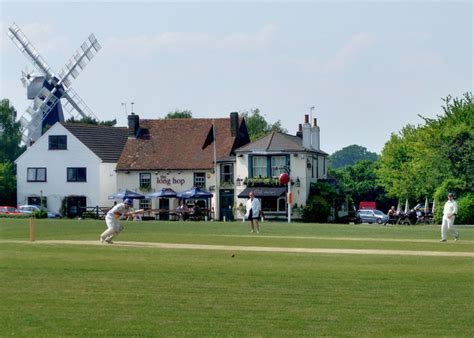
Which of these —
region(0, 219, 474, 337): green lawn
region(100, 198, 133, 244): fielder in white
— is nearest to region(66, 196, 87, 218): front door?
region(100, 198, 133, 244): fielder in white

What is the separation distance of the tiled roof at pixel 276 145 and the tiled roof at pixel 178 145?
3061mm

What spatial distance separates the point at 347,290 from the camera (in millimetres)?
19344

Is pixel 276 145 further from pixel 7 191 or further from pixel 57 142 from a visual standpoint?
pixel 7 191

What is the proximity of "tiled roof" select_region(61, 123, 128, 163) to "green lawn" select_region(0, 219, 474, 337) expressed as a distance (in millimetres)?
57701

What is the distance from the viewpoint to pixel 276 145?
253ft

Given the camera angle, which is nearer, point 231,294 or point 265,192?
point 231,294

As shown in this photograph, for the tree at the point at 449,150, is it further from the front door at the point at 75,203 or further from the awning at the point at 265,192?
the front door at the point at 75,203

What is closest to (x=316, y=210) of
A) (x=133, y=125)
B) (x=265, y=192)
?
(x=265, y=192)

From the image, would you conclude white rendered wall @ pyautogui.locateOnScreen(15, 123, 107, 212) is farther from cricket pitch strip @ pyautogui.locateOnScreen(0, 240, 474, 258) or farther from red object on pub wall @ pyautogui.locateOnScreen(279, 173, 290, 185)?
cricket pitch strip @ pyautogui.locateOnScreen(0, 240, 474, 258)

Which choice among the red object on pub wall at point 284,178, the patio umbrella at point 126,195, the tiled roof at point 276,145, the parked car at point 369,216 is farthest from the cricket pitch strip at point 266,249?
the parked car at point 369,216

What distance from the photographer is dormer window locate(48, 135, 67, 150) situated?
85812mm

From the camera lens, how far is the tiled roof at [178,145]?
8119 cm

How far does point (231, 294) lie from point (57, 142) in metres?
69.1

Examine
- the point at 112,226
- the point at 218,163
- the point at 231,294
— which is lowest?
the point at 231,294
